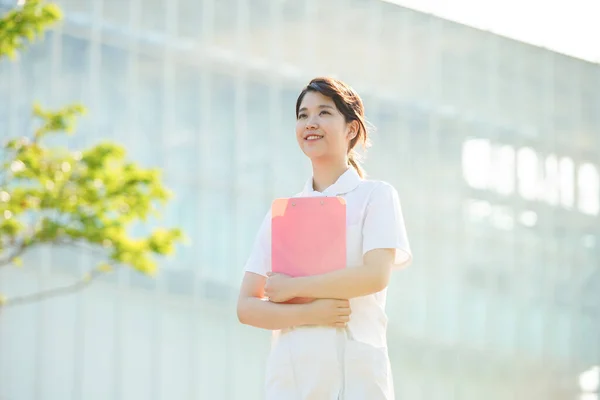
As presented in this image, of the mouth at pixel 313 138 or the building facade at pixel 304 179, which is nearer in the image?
the mouth at pixel 313 138

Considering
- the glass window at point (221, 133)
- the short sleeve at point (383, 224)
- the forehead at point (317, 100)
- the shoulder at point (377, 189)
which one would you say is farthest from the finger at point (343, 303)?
the glass window at point (221, 133)

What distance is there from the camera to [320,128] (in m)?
2.51

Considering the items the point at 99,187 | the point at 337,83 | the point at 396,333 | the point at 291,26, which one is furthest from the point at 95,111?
the point at 337,83

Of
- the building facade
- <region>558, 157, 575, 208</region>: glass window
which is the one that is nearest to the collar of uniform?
the building facade

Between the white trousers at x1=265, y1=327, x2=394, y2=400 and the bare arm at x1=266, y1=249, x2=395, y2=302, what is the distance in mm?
86

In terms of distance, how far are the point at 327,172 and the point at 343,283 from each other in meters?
0.31

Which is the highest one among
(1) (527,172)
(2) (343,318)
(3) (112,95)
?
(3) (112,95)

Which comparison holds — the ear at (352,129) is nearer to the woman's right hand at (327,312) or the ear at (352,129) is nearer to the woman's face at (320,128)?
the woman's face at (320,128)

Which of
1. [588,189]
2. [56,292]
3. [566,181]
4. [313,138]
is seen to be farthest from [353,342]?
[588,189]

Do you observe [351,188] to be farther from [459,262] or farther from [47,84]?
[459,262]

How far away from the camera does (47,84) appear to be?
12906 millimetres

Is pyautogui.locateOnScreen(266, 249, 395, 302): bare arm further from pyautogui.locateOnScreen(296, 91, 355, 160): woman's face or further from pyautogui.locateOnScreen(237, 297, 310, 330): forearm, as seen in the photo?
pyautogui.locateOnScreen(296, 91, 355, 160): woman's face

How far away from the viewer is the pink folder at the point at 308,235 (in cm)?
238

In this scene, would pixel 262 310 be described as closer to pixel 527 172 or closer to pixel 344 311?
pixel 344 311
